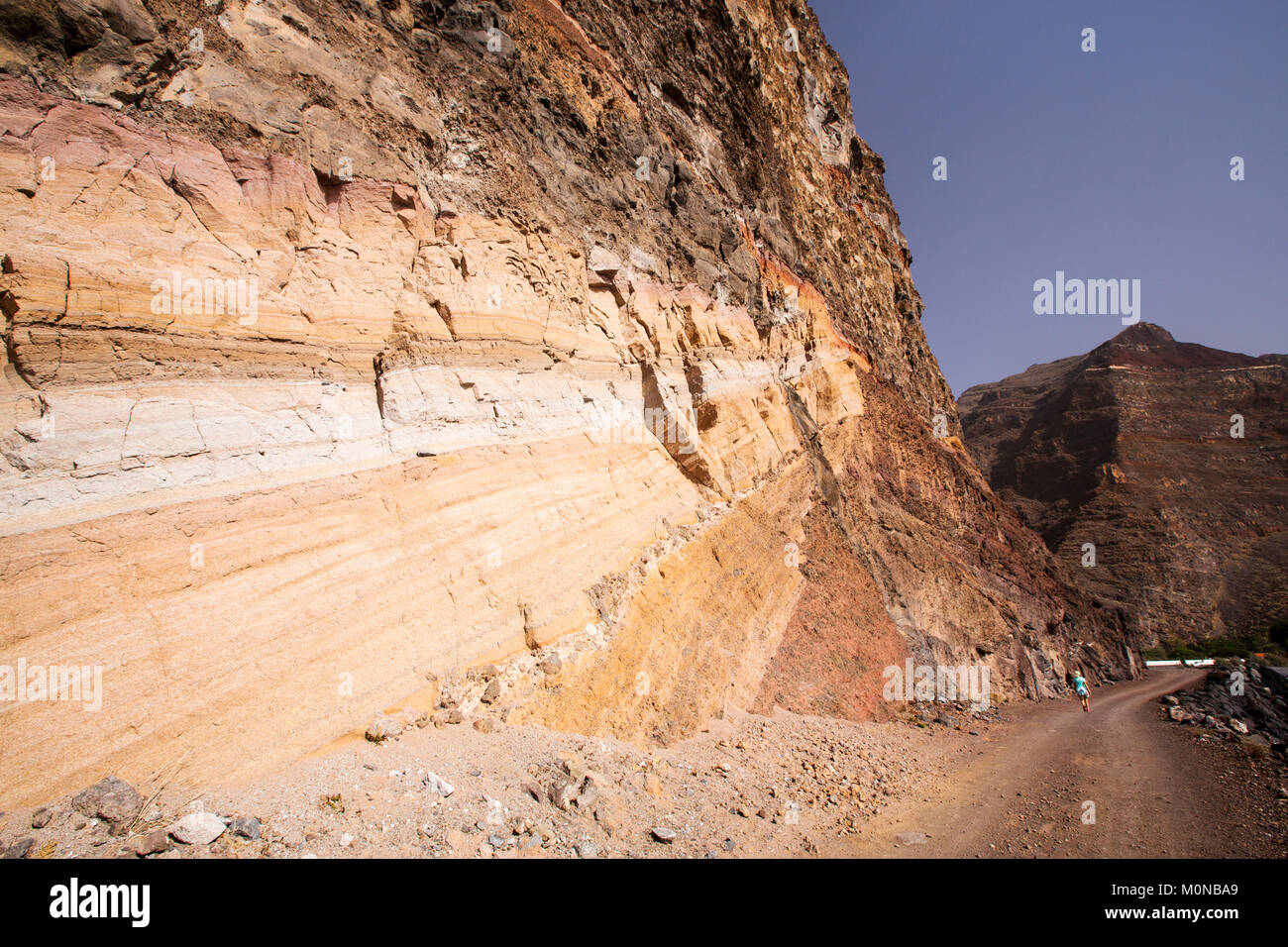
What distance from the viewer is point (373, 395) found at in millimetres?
5074

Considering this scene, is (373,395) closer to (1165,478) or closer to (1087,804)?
(1087,804)

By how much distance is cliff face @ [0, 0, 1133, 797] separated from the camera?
353cm

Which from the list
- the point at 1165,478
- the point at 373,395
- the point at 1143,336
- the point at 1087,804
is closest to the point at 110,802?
the point at 373,395

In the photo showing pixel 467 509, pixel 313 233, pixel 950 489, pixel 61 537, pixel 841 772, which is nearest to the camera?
pixel 61 537

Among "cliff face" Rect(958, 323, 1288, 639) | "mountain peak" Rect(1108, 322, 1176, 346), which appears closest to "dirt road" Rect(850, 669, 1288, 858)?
"cliff face" Rect(958, 323, 1288, 639)

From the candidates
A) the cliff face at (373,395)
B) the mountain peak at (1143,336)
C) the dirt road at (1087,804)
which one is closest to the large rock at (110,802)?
the cliff face at (373,395)

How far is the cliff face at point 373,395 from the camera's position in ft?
11.6

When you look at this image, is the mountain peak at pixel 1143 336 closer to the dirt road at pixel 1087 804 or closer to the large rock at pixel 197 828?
the dirt road at pixel 1087 804

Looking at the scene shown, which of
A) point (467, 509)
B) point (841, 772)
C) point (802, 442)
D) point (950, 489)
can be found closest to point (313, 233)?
point (467, 509)

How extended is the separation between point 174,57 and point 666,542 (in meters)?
6.82

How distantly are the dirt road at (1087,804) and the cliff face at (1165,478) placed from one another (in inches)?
1094

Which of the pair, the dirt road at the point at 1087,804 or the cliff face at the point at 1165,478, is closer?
the dirt road at the point at 1087,804

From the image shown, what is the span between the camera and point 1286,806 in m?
7.23

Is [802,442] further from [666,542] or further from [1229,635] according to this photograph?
[1229,635]
